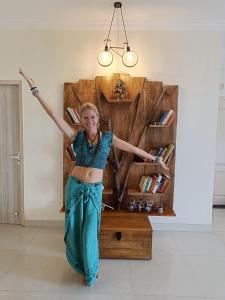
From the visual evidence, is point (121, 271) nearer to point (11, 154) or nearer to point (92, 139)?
point (92, 139)

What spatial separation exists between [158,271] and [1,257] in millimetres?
1638

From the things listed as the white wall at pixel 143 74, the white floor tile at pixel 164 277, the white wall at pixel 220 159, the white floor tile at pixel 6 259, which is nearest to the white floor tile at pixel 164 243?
the white floor tile at pixel 164 277

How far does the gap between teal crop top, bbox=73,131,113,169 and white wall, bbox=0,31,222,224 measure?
1.19 metres

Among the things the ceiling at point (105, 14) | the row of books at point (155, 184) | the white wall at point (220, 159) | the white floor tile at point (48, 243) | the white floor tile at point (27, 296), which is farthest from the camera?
the white wall at point (220, 159)

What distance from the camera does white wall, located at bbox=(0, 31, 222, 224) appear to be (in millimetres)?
3477

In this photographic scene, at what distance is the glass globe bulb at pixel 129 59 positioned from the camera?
10.6 feet

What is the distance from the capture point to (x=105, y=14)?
316 centimetres

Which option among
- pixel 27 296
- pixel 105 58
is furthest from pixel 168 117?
pixel 27 296

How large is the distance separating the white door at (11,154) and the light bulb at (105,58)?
111 centimetres

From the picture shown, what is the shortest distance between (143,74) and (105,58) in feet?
1.83

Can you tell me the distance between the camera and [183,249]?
10.5ft

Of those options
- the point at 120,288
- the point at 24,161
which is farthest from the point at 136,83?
the point at 120,288

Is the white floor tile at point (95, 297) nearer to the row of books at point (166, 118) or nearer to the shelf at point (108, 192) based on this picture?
the shelf at point (108, 192)

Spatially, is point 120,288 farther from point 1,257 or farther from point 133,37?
point 133,37
